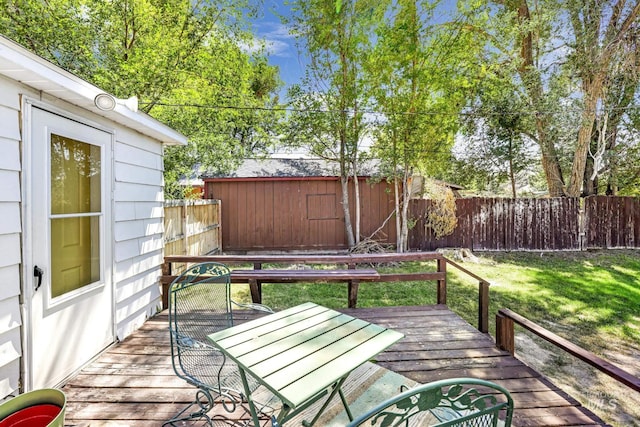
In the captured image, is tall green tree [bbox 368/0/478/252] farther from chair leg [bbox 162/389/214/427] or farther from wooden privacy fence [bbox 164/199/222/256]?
chair leg [bbox 162/389/214/427]

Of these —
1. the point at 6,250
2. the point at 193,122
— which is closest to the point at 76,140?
the point at 6,250

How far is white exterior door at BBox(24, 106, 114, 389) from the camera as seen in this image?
2025mm

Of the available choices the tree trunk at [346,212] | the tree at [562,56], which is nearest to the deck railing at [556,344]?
the tree trunk at [346,212]

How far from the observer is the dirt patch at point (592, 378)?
7.59ft

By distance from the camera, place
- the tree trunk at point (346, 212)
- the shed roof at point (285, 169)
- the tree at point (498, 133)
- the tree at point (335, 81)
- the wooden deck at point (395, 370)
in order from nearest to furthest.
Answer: the wooden deck at point (395, 370) → the tree at point (335, 81) → the tree trunk at point (346, 212) → the shed roof at point (285, 169) → the tree at point (498, 133)

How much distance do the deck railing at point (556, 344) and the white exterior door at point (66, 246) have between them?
11.8ft

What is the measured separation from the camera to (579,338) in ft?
11.3

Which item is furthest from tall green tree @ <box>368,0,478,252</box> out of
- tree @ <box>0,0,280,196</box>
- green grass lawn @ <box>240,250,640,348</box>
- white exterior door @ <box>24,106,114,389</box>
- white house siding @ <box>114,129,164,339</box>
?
white exterior door @ <box>24,106,114,389</box>

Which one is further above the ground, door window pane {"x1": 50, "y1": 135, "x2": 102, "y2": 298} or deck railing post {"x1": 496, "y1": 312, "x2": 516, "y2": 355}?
door window pane {"x1": 50, "y1": 135, "x2": 102, "y2": 298}

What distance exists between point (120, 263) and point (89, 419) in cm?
143

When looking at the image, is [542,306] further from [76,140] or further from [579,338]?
[76,140]

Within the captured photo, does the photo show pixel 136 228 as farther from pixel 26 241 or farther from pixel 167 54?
pixel 167 54

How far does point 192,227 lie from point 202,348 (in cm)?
423

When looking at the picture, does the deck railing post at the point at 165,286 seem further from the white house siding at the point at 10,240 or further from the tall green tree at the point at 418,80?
the tall green tree at the point at 418,80
